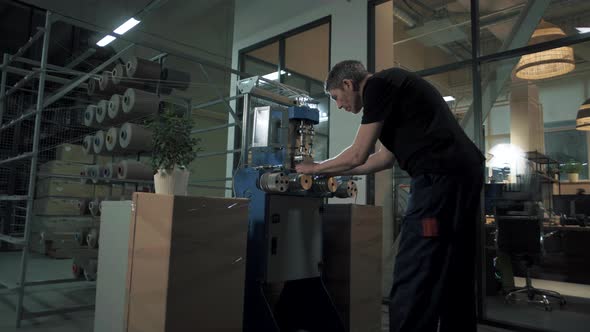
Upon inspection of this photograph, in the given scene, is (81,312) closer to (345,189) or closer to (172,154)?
(172,154)

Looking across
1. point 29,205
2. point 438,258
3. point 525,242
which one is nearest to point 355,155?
point 438,258

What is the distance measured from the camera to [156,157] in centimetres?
198

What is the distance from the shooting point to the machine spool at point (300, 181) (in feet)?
6.00

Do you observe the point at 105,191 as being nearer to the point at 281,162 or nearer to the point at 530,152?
the point at 281,162

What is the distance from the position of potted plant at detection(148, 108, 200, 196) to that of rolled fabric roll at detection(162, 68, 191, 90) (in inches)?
73.9

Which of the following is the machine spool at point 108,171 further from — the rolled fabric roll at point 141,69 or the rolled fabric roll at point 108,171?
the rolled fabric roll at point 141,69

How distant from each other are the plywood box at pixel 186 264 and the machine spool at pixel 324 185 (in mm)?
387

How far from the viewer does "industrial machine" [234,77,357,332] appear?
6.32ft

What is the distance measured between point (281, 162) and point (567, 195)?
10.1 ft

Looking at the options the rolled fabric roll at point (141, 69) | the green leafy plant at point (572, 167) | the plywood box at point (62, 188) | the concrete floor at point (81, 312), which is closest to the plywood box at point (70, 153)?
the plywood box at point (62, 188)

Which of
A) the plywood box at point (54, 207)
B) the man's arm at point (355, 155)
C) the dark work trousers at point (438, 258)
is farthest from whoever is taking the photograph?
the plywood box at point (54, 207)

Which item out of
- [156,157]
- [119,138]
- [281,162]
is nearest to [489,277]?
[281,162]

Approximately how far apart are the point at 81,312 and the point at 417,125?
277 cm

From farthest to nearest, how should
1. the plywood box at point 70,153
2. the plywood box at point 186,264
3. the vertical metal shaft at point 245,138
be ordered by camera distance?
the plywood box at point 70,153, the vertical metal shaft at point 245,138, the plywood box at point 186,264
